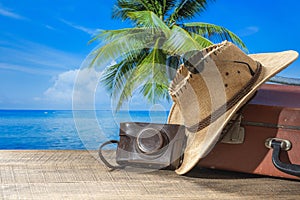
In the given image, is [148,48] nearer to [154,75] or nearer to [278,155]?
[154,75]

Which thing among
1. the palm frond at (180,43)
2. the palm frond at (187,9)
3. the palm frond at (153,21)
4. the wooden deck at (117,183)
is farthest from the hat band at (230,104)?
the palm frond at (187,9)

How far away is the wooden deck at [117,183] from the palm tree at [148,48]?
12.5ft

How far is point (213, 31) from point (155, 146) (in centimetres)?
649

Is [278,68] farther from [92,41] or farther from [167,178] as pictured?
[92,41]

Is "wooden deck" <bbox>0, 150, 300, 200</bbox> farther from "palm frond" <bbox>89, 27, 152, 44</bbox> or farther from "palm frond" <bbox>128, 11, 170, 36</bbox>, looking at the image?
"palm frond" <bbox>89, 27, 152, 44</bbox>

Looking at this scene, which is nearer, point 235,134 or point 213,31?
point 235,134

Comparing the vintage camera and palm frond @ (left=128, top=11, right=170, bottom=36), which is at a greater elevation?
the vintage camera

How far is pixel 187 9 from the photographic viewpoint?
25.5 ft

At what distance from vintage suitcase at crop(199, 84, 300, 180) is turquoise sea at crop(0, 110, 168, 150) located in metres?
0.23

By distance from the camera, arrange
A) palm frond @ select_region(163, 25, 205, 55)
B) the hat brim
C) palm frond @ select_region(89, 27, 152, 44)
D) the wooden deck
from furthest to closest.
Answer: palm frond @ select_region(89, 27, 152, 44) < palm frond @ select_region(163, 25, 205, 55) < the hat brim < the wooden deck

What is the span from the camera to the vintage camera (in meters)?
0.79

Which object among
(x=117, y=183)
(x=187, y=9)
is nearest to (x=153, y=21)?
(x=187, y=9)

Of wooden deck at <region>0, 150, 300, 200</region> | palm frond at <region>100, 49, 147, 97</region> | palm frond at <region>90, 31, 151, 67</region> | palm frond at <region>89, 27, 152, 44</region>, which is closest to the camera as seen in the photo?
wooden deck at <region>0, 150, 300, 200</region>

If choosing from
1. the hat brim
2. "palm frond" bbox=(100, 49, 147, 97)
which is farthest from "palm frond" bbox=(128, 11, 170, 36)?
the hat brim
